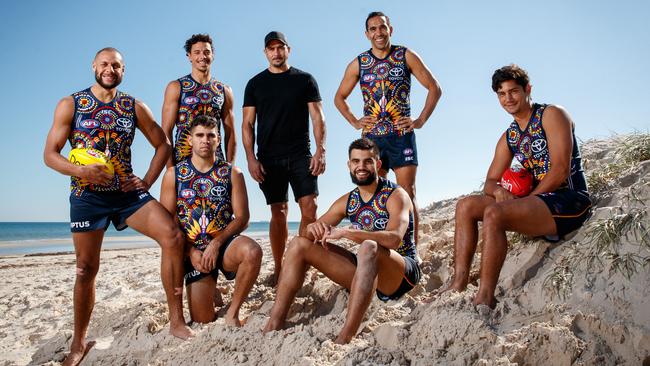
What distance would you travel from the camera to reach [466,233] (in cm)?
395

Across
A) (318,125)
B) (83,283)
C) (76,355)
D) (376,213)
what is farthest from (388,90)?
(76,355)

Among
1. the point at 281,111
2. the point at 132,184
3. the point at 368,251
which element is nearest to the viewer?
the point at 368,251

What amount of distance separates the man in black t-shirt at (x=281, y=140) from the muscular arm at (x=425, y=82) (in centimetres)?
103

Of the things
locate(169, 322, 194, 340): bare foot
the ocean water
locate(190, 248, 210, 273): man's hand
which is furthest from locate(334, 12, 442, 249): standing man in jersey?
the ocean water

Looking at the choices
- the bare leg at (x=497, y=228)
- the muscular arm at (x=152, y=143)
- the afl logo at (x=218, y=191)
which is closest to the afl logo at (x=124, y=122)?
the muscular arm at (x=152, y=143)

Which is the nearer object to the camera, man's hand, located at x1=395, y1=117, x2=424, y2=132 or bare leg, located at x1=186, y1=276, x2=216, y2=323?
bare leg, located at x1=186, y1=276, x2=216, y2=323

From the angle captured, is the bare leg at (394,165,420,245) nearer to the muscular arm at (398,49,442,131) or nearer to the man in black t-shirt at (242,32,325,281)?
the muscular arm at (398,49,442,131)

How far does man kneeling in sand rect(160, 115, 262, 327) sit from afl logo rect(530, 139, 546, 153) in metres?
2.42

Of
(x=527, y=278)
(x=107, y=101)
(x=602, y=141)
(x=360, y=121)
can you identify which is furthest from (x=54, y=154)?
(x=602, y=141)

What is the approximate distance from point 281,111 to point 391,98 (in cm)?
109

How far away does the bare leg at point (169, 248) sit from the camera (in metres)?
4.36

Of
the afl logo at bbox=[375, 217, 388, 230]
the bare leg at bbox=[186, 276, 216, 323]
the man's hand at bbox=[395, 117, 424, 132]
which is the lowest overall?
the bare leg at bbox=[186, 276, 216, 323]

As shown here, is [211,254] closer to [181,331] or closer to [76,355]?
[181,331]

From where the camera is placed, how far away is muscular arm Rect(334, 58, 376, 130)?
530cm
